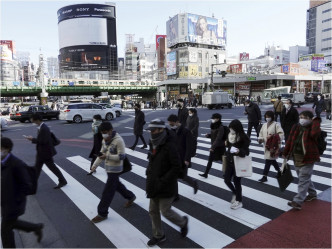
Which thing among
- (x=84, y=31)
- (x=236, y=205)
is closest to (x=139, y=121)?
(x=236, y=205)

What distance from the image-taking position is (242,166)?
476cm

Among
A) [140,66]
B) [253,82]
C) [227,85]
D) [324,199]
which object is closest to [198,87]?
[227,85]

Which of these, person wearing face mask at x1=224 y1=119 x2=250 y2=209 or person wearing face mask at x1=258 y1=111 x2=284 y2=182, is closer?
person wearing face mask at x1=224 y1=119 x2=250 y2=209

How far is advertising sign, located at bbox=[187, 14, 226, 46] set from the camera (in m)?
87.1

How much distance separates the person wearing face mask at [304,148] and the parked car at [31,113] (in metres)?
22.1

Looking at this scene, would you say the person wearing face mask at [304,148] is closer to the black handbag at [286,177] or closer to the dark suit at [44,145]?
the black handbag at [286,177]

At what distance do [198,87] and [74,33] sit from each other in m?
85.9

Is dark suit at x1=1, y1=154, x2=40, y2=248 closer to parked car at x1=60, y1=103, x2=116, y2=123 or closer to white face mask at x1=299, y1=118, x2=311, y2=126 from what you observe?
white face mask at x1=299, y1=118, x2=311, y2=126

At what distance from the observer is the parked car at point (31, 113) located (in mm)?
22688

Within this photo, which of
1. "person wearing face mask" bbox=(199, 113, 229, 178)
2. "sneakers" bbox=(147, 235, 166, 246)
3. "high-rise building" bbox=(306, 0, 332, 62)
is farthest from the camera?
"high-rise building" bbox=(306, 0, 332, 62)

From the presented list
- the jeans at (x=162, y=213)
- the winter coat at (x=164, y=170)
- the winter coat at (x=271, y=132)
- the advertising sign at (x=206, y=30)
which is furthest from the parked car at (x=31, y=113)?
the advertising sign at (x=206, y=30)

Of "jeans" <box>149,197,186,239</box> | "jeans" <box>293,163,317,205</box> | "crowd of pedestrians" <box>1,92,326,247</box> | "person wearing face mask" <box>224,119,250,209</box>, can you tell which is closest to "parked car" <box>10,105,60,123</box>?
"crowd of pedestrians" <box>1,92,326,247</box>

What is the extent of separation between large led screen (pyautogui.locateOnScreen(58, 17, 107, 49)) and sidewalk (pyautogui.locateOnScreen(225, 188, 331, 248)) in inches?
5408

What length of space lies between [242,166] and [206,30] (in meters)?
94.9
